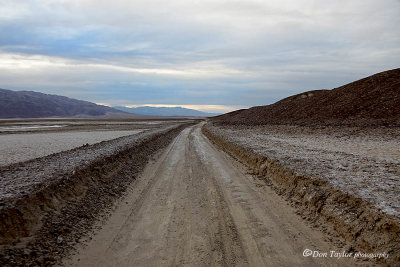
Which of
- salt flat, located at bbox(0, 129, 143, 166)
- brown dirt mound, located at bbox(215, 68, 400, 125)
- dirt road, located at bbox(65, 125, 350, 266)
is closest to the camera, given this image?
dirt road, located at bbox(65, 125, 350, 266)

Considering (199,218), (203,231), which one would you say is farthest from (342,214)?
(199,218)

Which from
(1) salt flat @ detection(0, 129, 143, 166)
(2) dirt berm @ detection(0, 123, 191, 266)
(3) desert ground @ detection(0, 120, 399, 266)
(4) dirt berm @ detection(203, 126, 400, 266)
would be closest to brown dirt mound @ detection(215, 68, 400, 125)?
(4) dirt berm @ detection(203, 126, 400, 266)

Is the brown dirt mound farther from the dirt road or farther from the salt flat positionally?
the salt flat

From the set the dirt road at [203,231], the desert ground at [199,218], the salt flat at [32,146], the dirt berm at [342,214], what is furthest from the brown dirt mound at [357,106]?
the salt flat at [32,146]

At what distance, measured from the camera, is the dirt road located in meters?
4.59

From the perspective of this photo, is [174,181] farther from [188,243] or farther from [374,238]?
[374,238]

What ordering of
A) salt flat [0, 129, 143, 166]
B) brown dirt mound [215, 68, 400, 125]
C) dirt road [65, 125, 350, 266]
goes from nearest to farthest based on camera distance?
1. dirt road [65, 125, 350, 266]
2. salt flat [0, 129, 143, 166]
3. brown dirt mound [215, 68, 400, 125]

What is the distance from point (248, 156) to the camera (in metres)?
13.7

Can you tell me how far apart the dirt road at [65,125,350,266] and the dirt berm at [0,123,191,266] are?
0.41 meters

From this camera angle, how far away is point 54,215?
6.12m

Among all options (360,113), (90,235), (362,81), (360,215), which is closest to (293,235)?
(360,215)

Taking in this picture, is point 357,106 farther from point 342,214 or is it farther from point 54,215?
point 54,215

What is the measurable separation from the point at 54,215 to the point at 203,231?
3091 mm

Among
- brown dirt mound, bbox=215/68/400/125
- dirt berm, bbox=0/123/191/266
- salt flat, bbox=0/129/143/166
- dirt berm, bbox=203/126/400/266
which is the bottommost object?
salt flat, bbox=0/129/143/166
